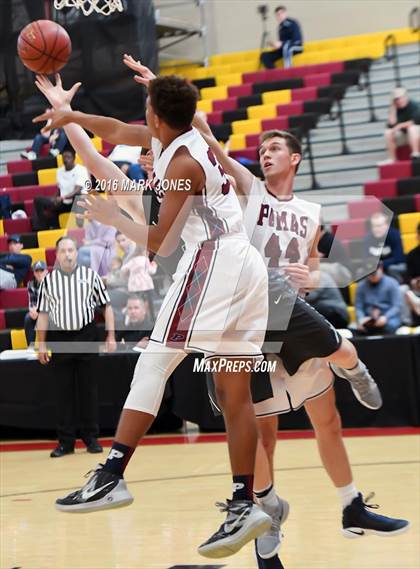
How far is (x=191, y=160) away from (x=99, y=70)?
416 centimetres

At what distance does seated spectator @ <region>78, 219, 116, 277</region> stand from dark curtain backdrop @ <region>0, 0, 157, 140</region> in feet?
3.07

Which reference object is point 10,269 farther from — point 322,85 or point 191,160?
Answer: point 322,85

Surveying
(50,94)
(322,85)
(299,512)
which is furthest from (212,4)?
(50,94)

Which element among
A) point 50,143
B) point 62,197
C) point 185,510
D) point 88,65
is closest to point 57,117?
point 185,510

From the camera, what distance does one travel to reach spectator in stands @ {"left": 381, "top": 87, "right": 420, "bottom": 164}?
41.0ft

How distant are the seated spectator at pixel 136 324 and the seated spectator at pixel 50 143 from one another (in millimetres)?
3060

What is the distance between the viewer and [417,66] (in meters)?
15.1

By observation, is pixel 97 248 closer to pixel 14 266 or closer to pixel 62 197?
pixel 14 266

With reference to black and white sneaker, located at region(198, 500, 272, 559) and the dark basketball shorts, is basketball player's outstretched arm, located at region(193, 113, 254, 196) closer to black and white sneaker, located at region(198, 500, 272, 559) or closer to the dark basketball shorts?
the dark basketball shorts

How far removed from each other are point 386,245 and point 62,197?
3270mm

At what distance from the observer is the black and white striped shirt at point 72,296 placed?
7.74 m

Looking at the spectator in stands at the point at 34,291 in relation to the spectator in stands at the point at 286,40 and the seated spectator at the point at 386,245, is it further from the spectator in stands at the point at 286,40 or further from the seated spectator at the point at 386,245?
the spectator in stands at the point at 286,40

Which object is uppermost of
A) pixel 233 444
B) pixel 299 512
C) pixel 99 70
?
pixel 99 70

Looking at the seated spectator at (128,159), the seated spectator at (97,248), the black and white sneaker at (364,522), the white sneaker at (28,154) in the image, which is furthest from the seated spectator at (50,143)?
the black and white sneaker at (364,522)
